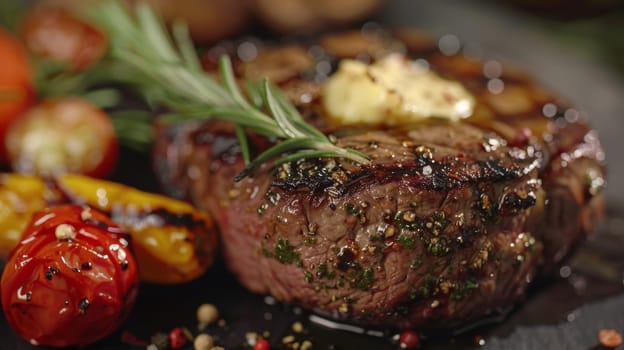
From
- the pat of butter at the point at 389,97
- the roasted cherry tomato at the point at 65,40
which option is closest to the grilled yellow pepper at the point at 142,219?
the pat of butter at the point at 389,97

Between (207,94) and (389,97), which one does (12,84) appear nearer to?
(207,94)

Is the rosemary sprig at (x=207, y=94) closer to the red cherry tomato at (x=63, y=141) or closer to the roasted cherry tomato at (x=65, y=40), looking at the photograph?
the red cherry tomato at (x=63, y=141)

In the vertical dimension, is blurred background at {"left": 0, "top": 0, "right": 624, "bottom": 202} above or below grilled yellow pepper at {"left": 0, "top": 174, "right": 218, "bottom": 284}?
below

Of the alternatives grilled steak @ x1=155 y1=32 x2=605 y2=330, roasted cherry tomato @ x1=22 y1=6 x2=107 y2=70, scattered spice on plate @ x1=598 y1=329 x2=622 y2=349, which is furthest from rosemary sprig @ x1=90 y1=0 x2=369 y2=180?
scattered spice on plate @ x1=598 y1=329 x2=622 y2=349

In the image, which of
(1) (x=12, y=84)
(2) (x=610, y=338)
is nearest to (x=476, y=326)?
(2) (x=610, y=338)

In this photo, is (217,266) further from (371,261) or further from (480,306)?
(480,306)

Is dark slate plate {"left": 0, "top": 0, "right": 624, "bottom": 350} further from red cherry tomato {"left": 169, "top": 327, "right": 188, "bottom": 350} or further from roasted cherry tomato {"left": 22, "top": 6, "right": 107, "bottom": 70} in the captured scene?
roasted cherry tomato {"left": 22, "top": 6, "right": 107, "bottom": 70}

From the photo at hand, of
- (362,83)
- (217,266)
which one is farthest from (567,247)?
(217,266)
